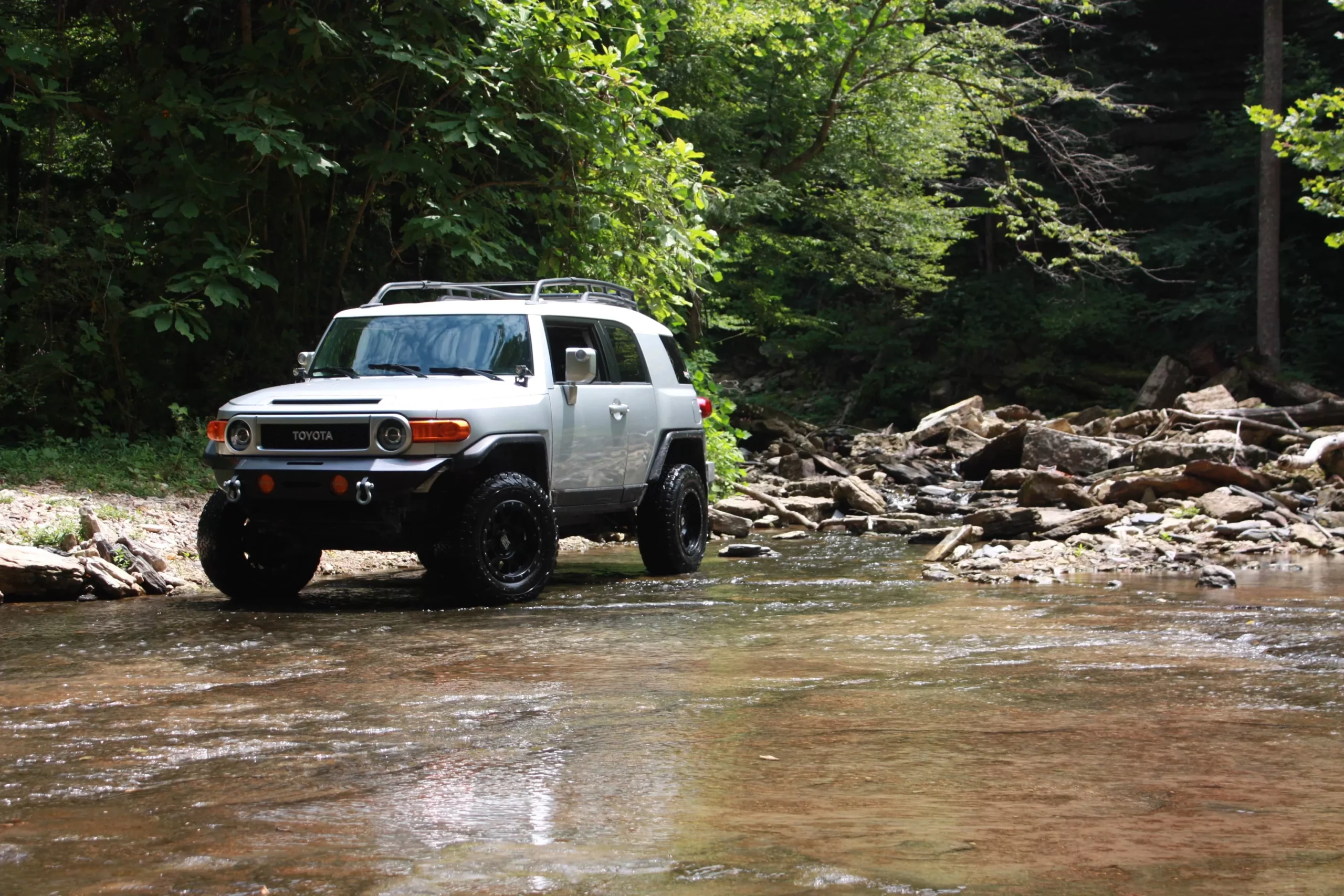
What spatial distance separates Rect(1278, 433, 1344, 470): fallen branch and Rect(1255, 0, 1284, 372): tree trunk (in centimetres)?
1365

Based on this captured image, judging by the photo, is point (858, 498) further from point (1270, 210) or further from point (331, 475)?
point (1270, 210)

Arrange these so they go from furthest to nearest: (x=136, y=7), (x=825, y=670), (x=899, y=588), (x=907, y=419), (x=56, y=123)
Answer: (x=907, y=419) → (x=56, y=123) → (x=136, y=7) → (x=899, y=588) → (x=825, y=670)

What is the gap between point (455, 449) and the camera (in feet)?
28.6

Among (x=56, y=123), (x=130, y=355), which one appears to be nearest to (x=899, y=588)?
(x=130, y=355)

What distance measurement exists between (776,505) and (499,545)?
25.2 feet

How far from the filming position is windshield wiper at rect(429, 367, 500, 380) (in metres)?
9.42

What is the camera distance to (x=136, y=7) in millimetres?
14391

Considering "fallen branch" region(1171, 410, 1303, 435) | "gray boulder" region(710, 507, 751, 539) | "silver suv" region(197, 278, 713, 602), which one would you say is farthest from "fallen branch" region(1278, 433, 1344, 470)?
"silver suv" region(197, 278, 713, 602)

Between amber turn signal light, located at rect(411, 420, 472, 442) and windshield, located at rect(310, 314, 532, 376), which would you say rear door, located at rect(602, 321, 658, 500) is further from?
amber turn signal light, located at rect(411, 420, 472, 442)

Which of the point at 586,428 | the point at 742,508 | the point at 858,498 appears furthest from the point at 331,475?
the point at 858,498

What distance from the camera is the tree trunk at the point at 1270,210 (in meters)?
30.0

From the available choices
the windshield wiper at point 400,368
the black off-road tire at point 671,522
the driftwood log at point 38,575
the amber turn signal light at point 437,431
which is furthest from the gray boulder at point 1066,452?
the driftwood log at point 38,575

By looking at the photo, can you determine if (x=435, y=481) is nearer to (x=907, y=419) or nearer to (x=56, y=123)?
(x=56, y=123)

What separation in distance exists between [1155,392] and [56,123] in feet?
74.4
